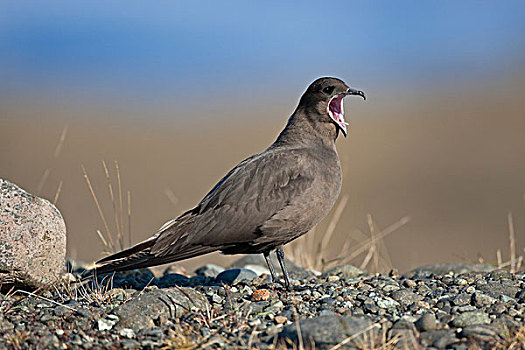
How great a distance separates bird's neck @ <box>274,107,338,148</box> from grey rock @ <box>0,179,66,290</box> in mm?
2033

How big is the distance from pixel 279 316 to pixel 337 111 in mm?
2185

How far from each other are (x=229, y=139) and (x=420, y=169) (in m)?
11.3

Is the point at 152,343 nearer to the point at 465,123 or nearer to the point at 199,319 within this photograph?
the point at 199,319

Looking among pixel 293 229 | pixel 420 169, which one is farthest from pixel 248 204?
pixel 420 169

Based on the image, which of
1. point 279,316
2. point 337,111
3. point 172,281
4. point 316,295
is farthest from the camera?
point 172,281

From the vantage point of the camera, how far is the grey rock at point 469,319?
153 inches

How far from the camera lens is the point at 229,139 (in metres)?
27.7

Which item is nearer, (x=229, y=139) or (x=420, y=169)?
(x=420, y=169)

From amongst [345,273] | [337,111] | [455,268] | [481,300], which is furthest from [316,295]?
[455,268]

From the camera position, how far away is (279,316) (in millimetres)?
4180

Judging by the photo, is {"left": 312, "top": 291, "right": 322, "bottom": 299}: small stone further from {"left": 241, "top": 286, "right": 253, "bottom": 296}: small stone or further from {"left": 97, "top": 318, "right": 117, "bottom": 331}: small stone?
{"left": 97, "top": 318, "right": 117, "bottom": 331}: small stone

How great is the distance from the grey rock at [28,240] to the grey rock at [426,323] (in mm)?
2818

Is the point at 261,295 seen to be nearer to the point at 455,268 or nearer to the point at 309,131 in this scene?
the point at 309,131

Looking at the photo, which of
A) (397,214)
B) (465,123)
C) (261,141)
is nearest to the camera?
(397,214)
